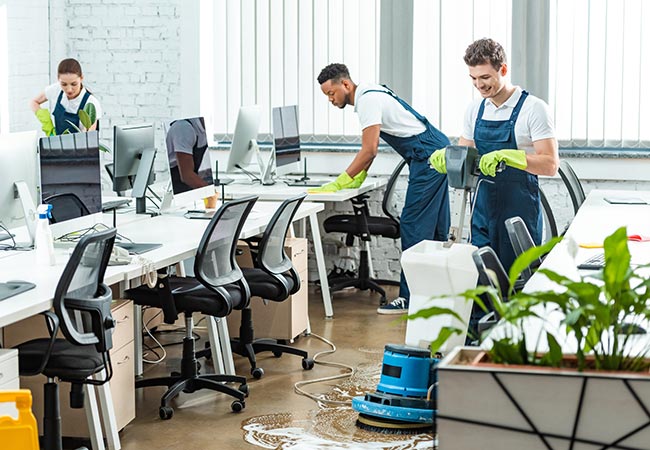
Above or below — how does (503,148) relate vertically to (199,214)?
above

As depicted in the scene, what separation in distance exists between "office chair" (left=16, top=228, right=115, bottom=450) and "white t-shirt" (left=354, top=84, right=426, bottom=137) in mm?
3010

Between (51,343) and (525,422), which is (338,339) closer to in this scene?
(51,343)

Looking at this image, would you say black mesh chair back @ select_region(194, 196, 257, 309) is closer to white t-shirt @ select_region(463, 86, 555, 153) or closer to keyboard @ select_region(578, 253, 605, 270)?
white t-shirt @ select_region(463, 86, 555, 153)

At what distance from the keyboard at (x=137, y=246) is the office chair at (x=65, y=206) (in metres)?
0.20

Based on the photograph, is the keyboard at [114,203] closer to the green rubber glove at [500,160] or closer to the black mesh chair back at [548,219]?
the green rubber glove at [500,160]

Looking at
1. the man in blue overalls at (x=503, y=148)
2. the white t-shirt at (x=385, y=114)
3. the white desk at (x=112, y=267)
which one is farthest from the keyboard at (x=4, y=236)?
the white t-shirt at (x=385, y=114)

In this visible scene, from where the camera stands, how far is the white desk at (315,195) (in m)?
6.36

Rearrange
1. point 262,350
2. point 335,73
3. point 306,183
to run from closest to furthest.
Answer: point 262,350, point 335,73, point 306,183

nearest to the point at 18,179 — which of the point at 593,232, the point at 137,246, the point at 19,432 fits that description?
the point at 137,246

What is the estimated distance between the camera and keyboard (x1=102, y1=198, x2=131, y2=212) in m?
5.72

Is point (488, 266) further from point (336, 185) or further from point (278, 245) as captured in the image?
point (336, 185)

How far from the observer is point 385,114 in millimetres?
6504

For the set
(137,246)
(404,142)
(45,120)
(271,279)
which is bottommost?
(271,279)

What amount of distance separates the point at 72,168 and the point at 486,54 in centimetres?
190
